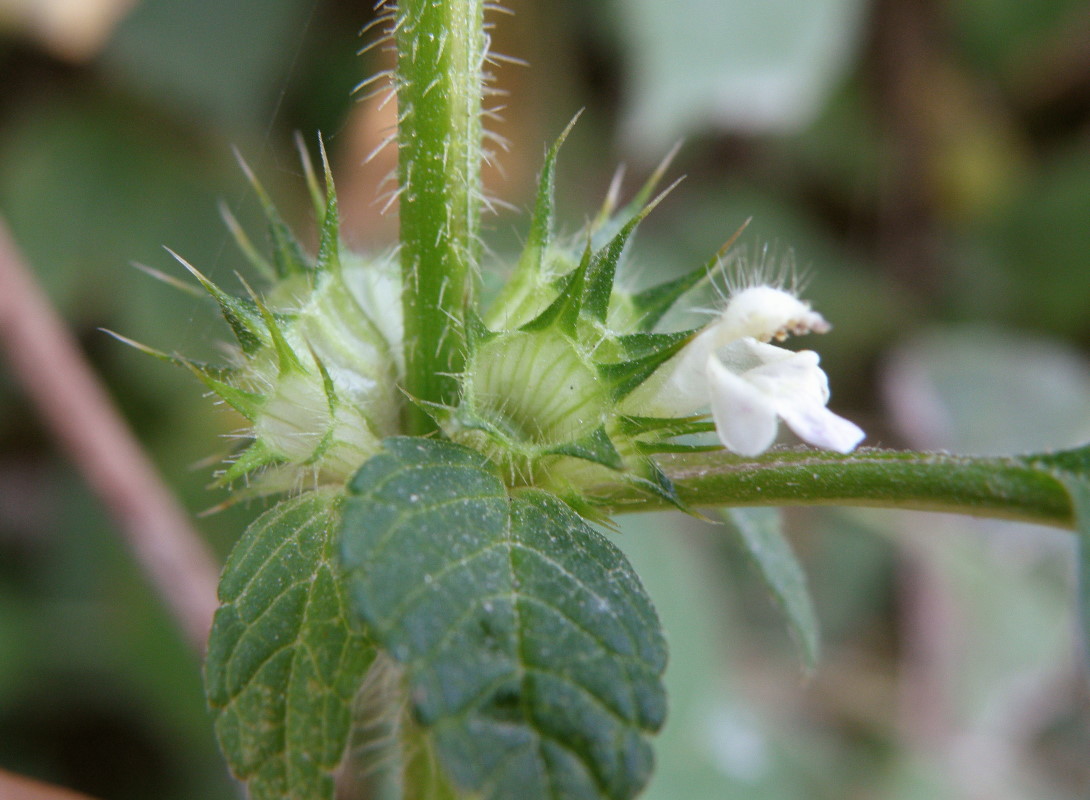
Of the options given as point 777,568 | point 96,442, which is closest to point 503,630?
point 777,568

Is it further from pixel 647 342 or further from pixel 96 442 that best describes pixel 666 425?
pixel 96 442

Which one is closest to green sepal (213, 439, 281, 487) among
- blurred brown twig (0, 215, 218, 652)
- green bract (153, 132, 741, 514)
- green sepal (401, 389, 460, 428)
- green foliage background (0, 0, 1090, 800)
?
green bract (153, 132, 741, 514)

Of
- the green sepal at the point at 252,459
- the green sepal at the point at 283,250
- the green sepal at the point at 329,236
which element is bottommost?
the green sepal at the point at 252,459

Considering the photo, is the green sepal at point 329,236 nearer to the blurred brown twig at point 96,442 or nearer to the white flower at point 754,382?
the white flower at point 754,382

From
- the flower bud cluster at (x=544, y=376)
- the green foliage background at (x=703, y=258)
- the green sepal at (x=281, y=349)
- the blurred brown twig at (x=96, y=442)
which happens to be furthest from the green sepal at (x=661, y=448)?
the green foliage background at (x=703, y=258)

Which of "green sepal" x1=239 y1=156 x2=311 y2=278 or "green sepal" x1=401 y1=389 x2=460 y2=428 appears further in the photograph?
"green sepal" x1=239 y1=156 x2=311 y2=278

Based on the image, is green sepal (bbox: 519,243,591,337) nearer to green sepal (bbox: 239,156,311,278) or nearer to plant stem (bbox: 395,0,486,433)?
plant stem (bbox: 395,0,486,433)
